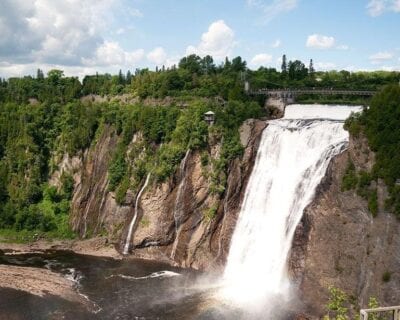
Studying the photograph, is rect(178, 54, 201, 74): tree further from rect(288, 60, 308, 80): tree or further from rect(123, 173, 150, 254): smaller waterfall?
rect(123, 173, 150, 254): smaller waterfall

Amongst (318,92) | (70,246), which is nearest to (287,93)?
(318,92)

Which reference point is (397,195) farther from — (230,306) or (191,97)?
(191,97)

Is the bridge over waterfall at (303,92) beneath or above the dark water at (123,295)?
above

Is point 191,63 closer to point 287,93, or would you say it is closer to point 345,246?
point 287,93

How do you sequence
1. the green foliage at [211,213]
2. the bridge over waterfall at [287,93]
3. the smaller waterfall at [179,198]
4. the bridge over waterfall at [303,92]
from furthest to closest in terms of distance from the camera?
the bridge over waterfall at [287,93] < the bridge over waterfall at [303,92] < the smaller waterfall at [179,198] < the green foliage at [211,213]

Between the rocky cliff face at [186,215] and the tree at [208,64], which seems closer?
the rocky cliff face at [186,215]

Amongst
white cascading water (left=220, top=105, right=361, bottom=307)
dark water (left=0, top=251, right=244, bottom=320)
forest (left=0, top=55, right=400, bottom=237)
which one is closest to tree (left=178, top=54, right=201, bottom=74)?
forest (left=0, top=55, right=400, bottom=237)

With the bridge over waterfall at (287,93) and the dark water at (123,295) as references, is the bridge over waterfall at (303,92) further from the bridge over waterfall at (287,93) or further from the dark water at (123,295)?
the dark water at (123,295)

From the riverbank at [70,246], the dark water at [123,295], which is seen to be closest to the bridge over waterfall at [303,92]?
the dark water at [123,295]
